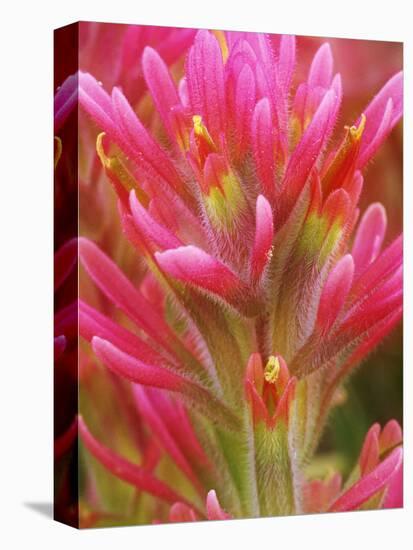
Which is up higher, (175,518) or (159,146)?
(159,146)

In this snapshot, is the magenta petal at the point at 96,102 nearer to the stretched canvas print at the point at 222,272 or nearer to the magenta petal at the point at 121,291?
the stretched canvas print at the point at 222,272

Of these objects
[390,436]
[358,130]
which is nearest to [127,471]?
[390,436]

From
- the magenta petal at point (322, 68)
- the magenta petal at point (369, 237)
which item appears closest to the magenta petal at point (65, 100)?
the magenta petal at point (322, 68)

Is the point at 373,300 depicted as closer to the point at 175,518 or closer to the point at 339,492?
the point at 339,492

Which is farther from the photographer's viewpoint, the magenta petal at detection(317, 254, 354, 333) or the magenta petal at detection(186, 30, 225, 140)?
the magenta petal at detection(317, 254, 354, 333)

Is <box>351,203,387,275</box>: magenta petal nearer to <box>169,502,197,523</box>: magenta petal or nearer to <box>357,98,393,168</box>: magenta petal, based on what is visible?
<box>357,98,393,168</box>: magenta petal

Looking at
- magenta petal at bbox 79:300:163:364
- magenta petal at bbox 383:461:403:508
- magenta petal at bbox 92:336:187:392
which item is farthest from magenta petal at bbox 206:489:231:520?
magenta petal at bbox 383:461:403:508

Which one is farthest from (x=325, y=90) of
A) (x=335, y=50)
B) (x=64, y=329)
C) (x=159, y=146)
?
(x=64, y=329)

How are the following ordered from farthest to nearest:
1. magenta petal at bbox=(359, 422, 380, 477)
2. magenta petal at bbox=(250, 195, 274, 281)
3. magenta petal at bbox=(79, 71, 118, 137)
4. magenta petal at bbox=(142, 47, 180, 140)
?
magenta petal at bbox=(359, 422, 380, 477), magenta petal at bbox=(250, 195, 274, 281), magenta petal at bbox=(142, 47, 180, 140), magenta petal at bbox=(79, 71, 118, 137)
